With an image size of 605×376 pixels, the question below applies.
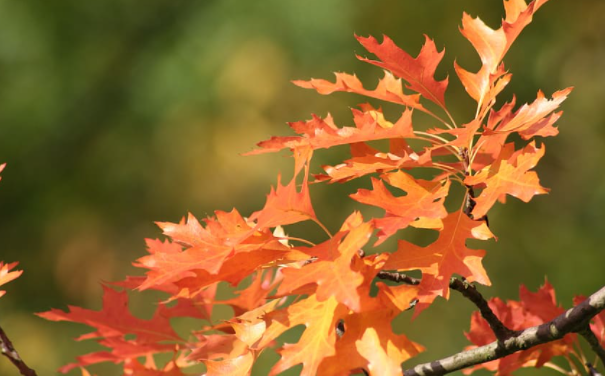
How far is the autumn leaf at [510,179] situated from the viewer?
67 centimetres

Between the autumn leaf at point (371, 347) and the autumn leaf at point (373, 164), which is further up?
the autumn leaf at point (373, 164)

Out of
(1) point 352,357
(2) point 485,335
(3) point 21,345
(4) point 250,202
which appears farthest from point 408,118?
(3) point 21,345

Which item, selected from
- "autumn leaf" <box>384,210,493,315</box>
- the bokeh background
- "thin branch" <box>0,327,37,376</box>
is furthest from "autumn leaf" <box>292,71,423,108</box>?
the bokeh background

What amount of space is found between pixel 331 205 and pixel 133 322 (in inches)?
89.8

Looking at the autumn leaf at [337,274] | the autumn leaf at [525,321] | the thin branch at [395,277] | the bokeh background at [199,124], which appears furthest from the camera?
the bokeh background at [199,124]

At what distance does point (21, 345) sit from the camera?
3.34 metres

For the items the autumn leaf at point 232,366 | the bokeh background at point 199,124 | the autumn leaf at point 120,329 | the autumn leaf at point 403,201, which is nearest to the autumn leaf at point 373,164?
the autumn leaf at point 403,201

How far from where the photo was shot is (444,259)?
684mm

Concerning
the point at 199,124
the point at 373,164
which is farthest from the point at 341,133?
the point at 199,124

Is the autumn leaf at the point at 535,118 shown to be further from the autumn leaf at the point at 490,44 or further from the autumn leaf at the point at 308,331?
the autumn leaf at the point at 308,331

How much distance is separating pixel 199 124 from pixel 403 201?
273 centimetres

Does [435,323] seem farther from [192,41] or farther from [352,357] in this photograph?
[352,357]

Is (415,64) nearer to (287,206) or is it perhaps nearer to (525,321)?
(287,206)

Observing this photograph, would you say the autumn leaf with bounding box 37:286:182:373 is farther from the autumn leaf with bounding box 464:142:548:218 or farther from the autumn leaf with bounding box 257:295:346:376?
the autumn leaf with bounding box 464:142:548:218
